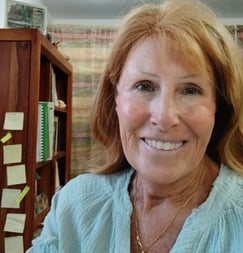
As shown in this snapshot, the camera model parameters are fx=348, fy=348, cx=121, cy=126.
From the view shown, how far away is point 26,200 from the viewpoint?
5.37 feet

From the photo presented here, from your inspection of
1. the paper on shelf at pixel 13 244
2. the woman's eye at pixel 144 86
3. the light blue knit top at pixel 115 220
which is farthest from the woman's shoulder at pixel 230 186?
the paper on shelf at pixel 13 244

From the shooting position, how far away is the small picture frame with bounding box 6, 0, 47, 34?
6.55 feet

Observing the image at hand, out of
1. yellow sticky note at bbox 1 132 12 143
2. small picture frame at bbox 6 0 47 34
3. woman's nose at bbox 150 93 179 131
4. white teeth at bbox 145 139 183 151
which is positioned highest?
small picture frame at bbox 6 0 47 34

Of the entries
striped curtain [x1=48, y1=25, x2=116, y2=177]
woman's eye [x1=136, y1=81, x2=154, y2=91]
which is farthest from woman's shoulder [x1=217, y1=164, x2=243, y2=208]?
striped curtain [x1=48, y1=25, x2=116, y2=177]

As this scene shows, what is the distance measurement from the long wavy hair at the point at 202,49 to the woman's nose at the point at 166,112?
9cm

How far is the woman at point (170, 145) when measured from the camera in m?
0.72

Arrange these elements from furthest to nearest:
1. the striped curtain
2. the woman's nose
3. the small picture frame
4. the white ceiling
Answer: the striped curtain < the white ceiling < the small picture frame < the woman's nose

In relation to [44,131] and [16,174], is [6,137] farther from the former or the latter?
[44,131]

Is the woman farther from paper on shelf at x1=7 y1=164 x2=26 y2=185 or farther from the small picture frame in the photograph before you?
the small picture frame

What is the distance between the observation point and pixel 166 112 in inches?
27.6

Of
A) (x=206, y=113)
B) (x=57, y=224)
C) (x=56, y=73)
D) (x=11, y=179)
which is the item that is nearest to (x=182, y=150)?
(x=206, y=113)

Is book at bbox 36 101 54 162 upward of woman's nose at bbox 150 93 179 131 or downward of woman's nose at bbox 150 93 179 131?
downward

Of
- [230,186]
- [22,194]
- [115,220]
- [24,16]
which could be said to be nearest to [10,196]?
[22,194]

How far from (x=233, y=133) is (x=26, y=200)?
1123 millimetres
